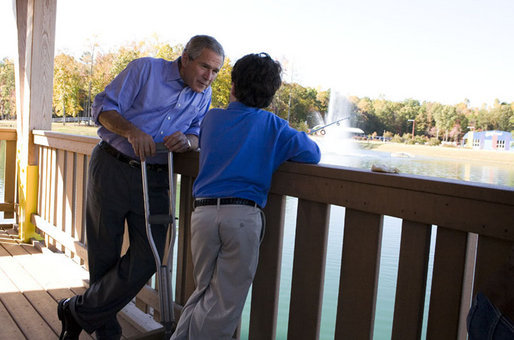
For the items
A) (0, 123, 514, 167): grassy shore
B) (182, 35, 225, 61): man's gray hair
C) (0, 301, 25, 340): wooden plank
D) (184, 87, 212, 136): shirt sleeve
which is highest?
(182, 35, 225, 61): man's gray hair

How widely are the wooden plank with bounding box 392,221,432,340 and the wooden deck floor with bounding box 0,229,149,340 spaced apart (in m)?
1.31

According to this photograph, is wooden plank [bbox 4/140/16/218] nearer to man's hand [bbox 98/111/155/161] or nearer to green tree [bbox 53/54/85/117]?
green tree [bbox 53/54/85/117]

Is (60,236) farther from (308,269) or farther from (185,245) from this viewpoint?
(308,269)

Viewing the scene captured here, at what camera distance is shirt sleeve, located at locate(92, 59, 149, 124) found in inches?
71.3

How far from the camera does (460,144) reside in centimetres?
568

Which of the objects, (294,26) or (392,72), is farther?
(294,26)

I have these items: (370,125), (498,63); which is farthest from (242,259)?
(498,63)

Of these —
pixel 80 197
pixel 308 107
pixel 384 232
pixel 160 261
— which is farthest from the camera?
pixel 308 107

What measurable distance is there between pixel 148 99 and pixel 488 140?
5.14m

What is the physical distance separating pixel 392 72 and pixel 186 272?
10.4 m

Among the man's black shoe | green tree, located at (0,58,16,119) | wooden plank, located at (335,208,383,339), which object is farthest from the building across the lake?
green tree, located at (0,58,16,119)

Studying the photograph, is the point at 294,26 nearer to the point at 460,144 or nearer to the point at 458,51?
the point at 458,51

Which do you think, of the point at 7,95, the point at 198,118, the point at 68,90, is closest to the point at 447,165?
the point at 198,118

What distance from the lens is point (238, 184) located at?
4.85 ft
